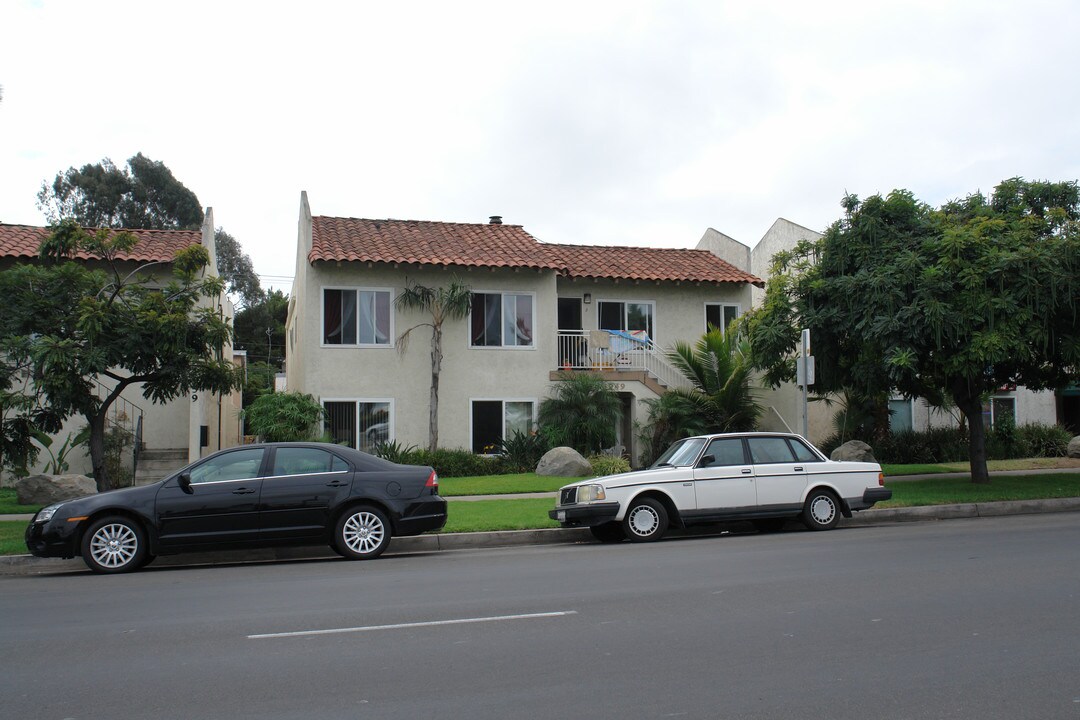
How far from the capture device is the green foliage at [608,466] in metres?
20.4

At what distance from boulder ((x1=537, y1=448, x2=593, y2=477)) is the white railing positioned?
14.0 ft

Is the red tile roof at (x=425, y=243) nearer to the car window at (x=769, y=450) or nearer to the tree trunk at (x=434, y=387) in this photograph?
the tree trunk at (x=434, y=387)

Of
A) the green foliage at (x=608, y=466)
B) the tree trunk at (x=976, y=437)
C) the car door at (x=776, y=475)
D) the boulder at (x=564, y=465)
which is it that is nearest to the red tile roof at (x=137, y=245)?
the boulder at (x=564, y=465)

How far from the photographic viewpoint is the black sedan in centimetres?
1042

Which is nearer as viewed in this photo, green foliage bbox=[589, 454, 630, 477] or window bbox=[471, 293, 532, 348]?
green foliage bbox=[589, 454, 630, 477]

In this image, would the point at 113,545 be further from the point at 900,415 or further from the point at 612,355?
the point at 900,415

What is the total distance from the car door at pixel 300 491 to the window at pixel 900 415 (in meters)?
21.0

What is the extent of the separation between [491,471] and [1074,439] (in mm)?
16292

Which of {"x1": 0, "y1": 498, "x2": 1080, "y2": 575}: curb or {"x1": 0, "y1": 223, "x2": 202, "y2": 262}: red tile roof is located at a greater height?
{"x1": 0, "y1": 223, "x2": 202, "y2": 262}: red tile roof

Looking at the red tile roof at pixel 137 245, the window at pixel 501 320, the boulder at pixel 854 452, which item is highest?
the red tile roof at pixel 137 245

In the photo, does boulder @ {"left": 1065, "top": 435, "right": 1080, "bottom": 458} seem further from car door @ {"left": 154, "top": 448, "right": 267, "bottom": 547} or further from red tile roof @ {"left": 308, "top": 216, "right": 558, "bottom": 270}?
car door @ {"left": 154, "top": 448, "right": 267, "bottom": 547}

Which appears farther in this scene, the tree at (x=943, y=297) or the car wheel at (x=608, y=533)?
the tree at (x=943, y=297)

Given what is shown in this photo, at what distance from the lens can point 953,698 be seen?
502 centimetres

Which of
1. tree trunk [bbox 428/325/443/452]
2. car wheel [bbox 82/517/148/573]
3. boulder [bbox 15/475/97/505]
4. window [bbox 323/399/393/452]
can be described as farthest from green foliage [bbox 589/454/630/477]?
car wheel [bbox 82/517/148/573]
